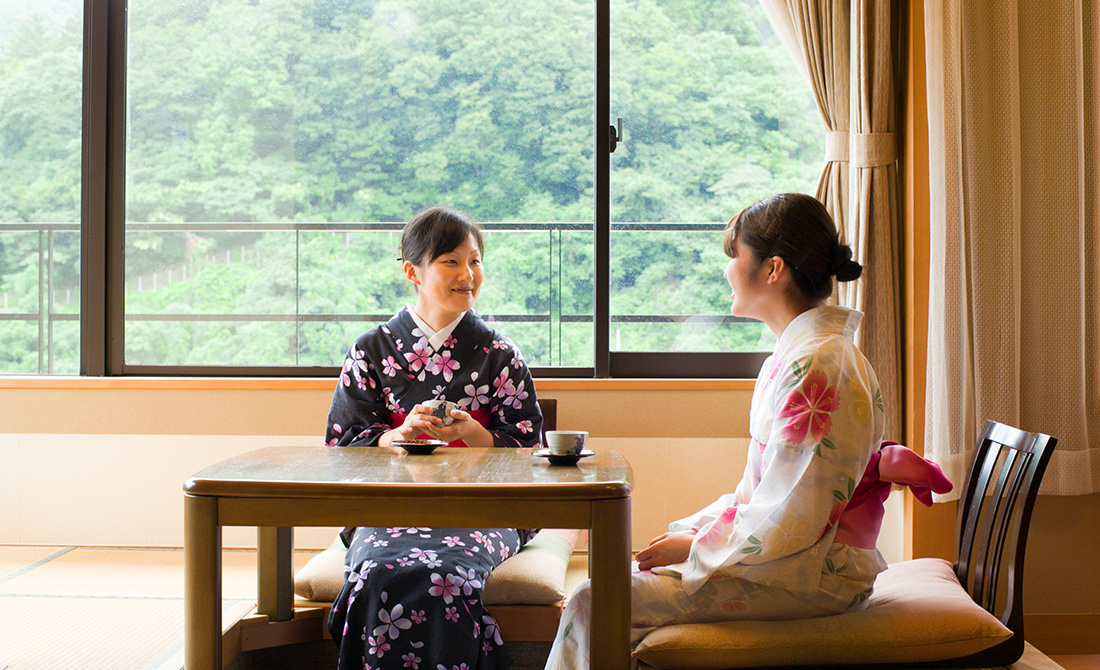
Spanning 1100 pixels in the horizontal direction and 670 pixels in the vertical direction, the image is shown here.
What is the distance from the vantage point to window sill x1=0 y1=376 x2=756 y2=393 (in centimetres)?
286

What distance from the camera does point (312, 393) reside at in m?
2.89

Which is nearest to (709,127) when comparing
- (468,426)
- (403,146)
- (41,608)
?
(403,146)

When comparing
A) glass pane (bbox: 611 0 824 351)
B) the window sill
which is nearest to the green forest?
glass pane (bbox: 611 0 824 351)

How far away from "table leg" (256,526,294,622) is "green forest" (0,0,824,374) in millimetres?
1131

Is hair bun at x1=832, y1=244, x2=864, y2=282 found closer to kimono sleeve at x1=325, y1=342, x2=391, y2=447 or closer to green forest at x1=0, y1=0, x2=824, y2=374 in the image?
kimono sleeve at x1=325, y1=342, x2=391, y2=447

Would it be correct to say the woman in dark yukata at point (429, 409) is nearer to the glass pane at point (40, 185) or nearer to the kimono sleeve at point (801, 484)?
the kimono sleeve at point (801, 484)

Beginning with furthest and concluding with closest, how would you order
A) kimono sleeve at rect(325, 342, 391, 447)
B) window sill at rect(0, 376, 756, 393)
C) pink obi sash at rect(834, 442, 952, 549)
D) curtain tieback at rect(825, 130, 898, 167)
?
window sill at rect(0, 376, 756, 393) < curtain tieback at rect(825, 130, 898, 167) < kimono sleeve at rect(325, 342, 391, 447) < pink obi sash at rect(834, 442, 952, 549)

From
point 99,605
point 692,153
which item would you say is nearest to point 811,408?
point 692,153

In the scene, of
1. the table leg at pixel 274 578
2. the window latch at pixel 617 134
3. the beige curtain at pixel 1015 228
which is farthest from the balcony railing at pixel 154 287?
the table leg at pixel 274 578

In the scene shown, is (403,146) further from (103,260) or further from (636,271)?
(103,260)

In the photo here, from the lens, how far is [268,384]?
288 centimetres

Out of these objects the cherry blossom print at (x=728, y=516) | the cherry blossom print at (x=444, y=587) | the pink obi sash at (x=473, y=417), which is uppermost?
the pink obi sash at (x=473, y=417)

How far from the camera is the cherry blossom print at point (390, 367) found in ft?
7.73

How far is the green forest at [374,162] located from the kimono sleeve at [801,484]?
150 centimetres
